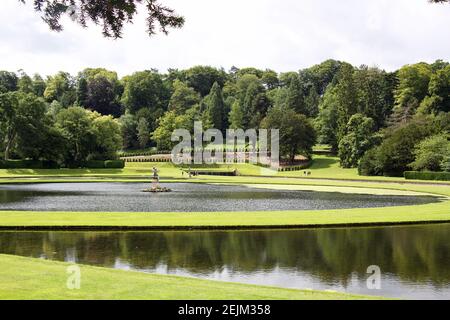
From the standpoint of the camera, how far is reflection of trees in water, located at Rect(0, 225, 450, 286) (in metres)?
16.8

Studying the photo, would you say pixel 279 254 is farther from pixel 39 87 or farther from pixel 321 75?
pixel 321 75

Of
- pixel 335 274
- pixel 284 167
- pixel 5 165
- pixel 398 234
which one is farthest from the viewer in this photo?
pixel 284 167

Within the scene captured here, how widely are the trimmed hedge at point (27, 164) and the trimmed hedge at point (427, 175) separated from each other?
52635mm

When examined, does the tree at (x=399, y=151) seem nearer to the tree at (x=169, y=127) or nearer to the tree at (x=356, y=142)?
the tree at (x=356, y=142)

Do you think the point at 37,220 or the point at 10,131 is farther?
the point at 10,131

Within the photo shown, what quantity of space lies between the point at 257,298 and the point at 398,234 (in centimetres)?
1369

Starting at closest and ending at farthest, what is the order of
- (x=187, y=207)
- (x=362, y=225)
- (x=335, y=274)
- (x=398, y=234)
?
(x=335, y=274)
(x=398, y=234)
(x=362, y=225)
(x=187, y=207)

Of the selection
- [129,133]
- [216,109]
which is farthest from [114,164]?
[216,109]

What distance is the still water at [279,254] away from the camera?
1509cm

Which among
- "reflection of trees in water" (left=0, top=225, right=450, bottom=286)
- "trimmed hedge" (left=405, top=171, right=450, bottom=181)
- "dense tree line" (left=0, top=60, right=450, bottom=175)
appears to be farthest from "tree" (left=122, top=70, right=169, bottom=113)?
"reflection of trees in water" (left=0, top=225, right=450, bottom=286)

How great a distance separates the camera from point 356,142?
94.2 m

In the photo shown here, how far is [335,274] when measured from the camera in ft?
52.1

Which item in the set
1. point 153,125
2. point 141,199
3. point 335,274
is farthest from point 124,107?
point 335,274

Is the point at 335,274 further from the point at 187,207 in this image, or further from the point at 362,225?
the point at 187,207
